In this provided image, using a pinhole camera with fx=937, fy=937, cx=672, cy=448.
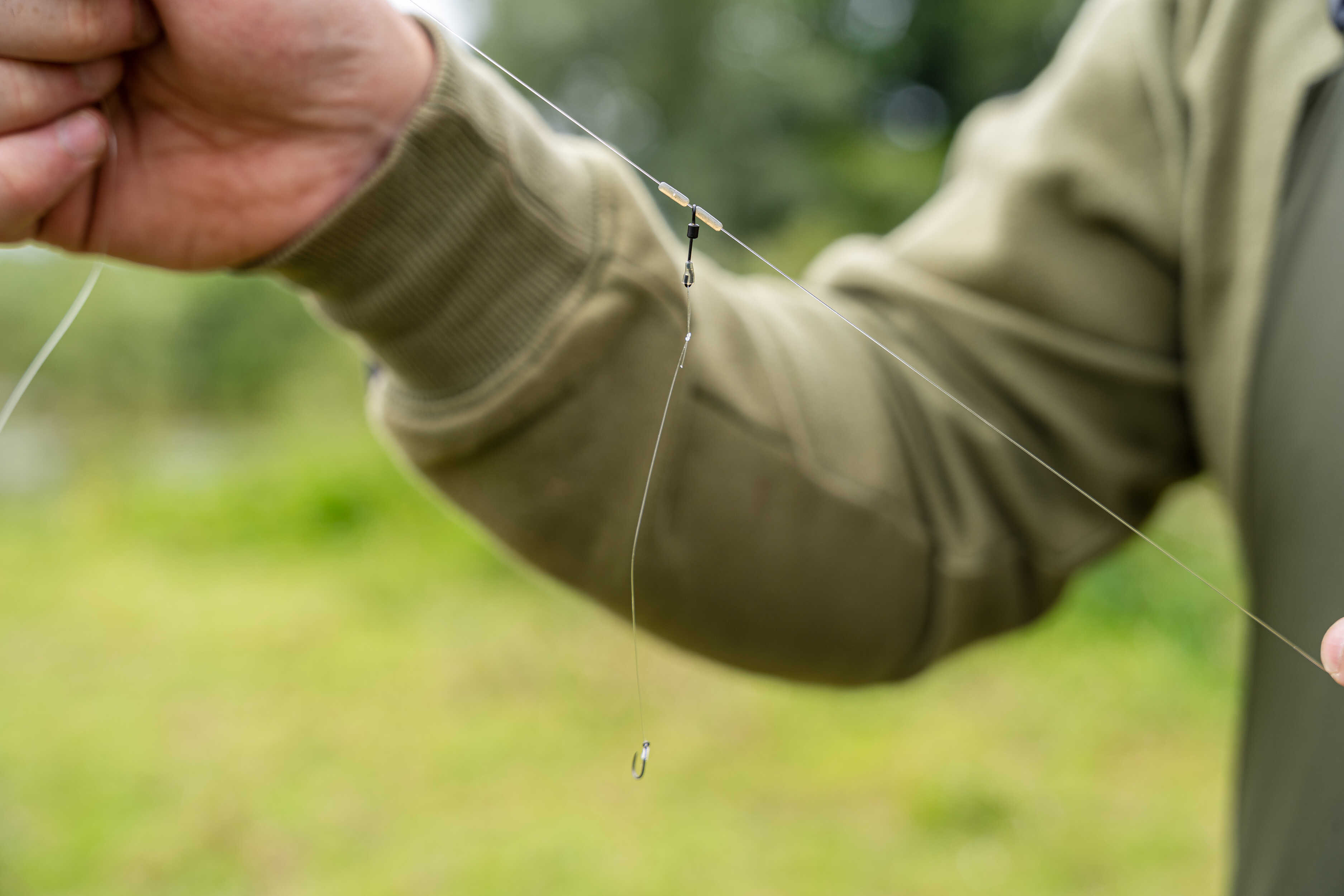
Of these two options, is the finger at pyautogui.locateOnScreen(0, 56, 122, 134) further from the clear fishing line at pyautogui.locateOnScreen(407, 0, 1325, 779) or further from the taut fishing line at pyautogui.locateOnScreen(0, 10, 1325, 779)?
the clear fishing line at pyautogui.locateOnScreen(407, 0, 1325, 779)

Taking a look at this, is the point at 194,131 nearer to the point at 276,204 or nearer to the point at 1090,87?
the point at 276,204

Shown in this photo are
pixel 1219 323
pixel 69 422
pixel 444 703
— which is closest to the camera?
pixel 1219 323

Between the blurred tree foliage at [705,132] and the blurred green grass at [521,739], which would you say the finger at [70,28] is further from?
the blurred tree foliage at [705,132]

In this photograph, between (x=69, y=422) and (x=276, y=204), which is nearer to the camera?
(x=276, y=204)

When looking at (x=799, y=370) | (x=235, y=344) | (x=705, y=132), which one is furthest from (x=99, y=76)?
(x=235, y=344)

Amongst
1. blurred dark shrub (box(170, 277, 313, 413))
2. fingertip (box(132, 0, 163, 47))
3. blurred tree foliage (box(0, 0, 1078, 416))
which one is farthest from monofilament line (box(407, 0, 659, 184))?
blurred dark shrub (box(170, 277, 313, 413))

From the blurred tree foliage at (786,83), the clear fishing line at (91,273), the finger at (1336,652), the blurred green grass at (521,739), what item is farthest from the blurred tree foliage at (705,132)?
the finger at (1336,652)

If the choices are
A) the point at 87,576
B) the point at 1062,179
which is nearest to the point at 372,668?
the point at 87,576
